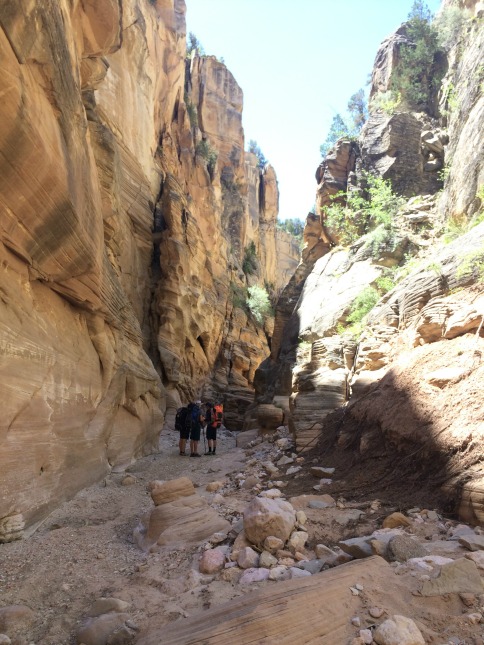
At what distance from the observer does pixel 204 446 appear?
13.7 metres

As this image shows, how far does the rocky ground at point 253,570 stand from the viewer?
2494mm

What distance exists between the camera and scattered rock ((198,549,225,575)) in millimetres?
3756

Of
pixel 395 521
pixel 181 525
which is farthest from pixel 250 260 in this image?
pixel 395 521

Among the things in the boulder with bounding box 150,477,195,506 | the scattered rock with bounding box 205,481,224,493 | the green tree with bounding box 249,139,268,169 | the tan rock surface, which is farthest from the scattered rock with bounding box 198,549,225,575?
the green tree with bounding box 249,139,268,169

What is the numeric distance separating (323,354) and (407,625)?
32.4 feet

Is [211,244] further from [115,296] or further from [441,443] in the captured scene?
[441,443]

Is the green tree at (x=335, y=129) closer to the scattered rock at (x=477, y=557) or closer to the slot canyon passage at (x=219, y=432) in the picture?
the slot canyon passage at (x=219, y=432)

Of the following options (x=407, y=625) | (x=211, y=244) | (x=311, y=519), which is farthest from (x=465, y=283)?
(x=211, y=244)

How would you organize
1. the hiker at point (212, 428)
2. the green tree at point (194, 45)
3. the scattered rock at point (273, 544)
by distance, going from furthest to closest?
the green tree at point (194, 45) → the hiker at point (212, 428) → the scattered rock at point (273, 544)

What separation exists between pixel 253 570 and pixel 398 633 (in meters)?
1.52

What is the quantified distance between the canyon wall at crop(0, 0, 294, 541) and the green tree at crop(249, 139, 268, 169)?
87.4 feet

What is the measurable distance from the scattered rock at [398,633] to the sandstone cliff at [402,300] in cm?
186

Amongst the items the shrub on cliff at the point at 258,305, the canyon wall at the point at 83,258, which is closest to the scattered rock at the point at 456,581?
the canyon wall at the point at 83,258

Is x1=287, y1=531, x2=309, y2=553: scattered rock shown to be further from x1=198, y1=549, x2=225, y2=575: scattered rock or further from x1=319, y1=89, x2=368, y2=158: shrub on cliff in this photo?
x1=319, y1=89, x2=368, y2=158: shrub on cliff
